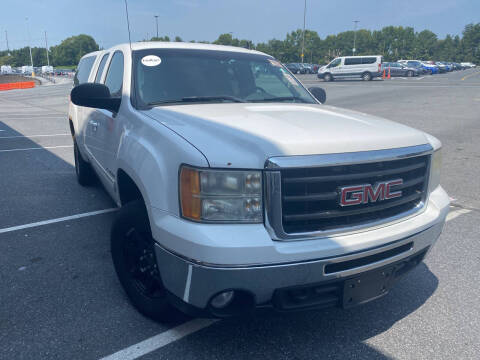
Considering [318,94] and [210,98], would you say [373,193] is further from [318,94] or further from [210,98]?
[318,94]

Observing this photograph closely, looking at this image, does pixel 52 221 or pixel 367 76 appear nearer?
pixel 52 221

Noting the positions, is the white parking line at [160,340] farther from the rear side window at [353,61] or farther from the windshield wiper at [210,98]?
the rear side window at [353,61]

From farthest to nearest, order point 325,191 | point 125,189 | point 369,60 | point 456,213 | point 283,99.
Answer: point 369,60
point 456,213
point 283,99
point 125,189
point 325,191

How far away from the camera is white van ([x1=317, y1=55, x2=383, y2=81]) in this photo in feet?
116

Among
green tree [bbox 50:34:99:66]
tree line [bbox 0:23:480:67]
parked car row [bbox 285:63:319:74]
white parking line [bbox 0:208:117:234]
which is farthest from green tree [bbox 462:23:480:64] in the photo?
white parking line [bbox 0:208:117:234]

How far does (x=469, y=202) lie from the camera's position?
525 cm

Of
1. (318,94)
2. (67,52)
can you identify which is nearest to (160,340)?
(318,94)

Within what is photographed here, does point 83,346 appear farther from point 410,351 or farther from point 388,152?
point 388,152

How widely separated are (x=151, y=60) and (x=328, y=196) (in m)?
2.08

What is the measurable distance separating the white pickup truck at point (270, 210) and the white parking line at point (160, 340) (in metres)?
0.14

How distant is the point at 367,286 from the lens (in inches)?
90.4

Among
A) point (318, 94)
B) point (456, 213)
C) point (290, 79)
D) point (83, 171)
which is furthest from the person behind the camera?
point (83, 171)

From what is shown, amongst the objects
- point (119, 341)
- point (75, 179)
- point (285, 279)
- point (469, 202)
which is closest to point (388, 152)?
point (285, 279)

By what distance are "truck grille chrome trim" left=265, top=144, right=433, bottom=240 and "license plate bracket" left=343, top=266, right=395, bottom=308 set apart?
26 centimetres
